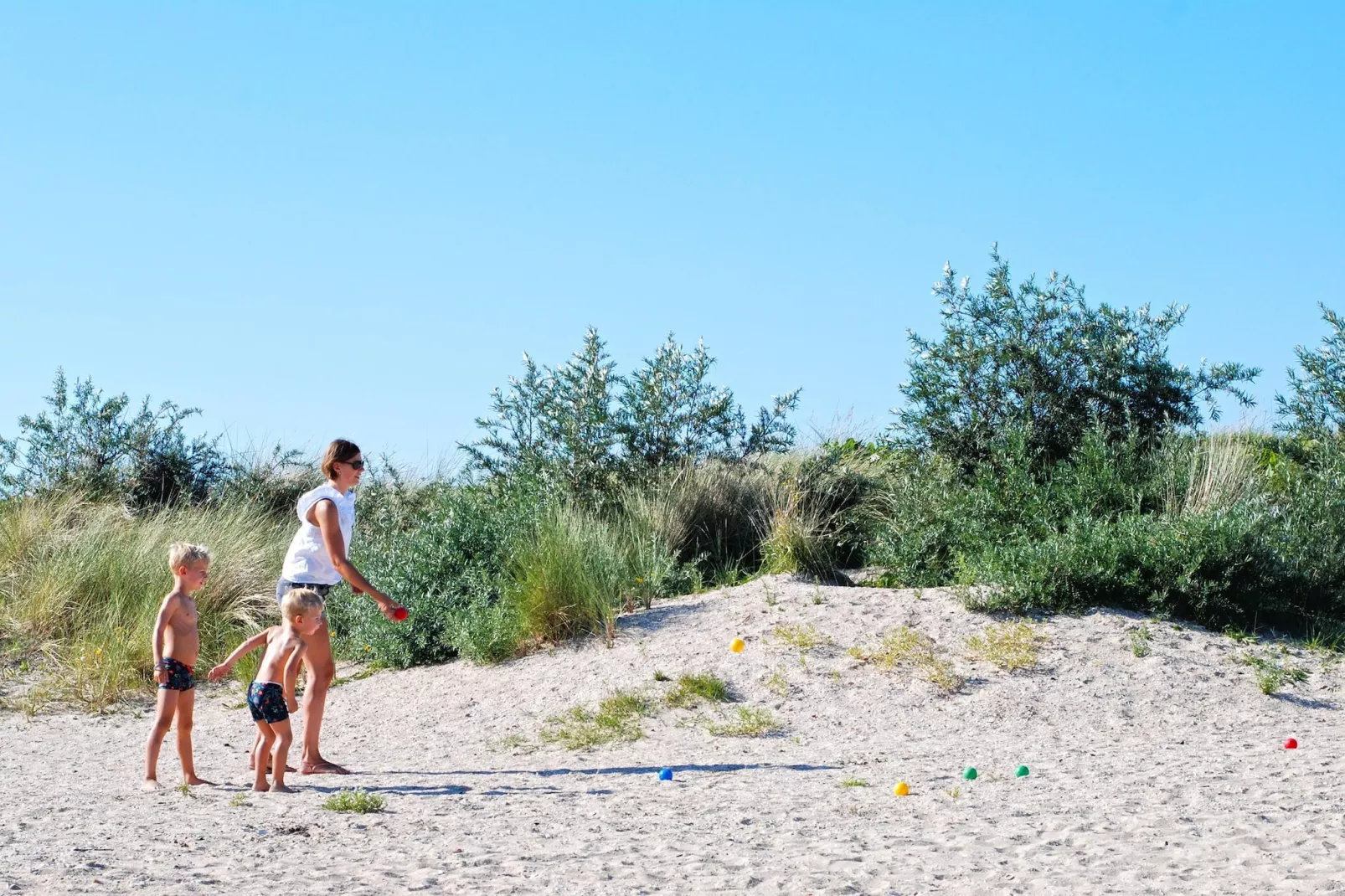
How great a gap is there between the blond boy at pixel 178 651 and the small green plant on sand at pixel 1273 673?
6.70m

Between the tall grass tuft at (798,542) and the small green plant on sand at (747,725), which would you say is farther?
the tall grass tuft at (798,542)

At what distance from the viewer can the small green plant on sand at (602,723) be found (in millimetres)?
7613

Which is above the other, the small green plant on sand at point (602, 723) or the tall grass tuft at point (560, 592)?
the tall grass tuft at point (560, 592)

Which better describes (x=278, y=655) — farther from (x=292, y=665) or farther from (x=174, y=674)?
(x=174, y=674)

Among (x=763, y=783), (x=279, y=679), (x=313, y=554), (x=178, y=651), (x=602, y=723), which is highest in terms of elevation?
(x=313, y=554)

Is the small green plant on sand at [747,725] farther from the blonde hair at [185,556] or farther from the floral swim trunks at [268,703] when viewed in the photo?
the blonde hair at [185,556]

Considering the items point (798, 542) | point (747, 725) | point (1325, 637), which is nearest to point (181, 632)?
point (747, 725)

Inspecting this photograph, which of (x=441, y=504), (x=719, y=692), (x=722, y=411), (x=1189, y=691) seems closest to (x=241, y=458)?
(x=441, y=504)

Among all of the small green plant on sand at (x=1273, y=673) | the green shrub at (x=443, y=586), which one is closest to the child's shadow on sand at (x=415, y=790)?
the green shrub at (x=443, y=586)

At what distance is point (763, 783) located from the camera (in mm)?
6367

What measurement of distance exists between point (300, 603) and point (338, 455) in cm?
81

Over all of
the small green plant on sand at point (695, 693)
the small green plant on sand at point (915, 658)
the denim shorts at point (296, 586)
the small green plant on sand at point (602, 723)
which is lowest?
the small green plant on sand at point (602, 723)

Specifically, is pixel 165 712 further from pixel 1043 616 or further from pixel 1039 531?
pixel 1039 531

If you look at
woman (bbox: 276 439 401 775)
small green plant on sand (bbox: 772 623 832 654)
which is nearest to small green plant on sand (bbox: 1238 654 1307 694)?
small green plant on sand (bbox: 772 623 832 654)
